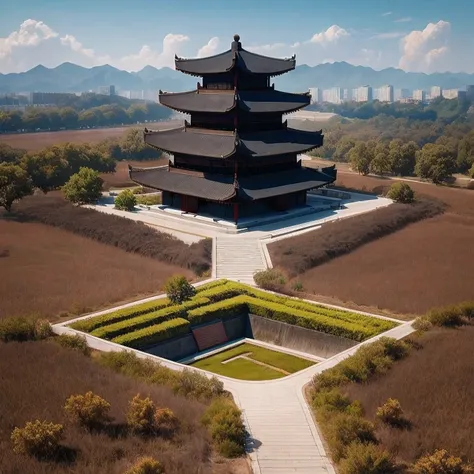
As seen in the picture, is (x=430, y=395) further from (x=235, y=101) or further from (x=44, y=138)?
(x=44, y=138)

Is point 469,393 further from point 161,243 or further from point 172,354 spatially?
point 161,243

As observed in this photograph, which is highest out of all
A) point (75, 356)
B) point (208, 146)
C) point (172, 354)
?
point (208, 146)

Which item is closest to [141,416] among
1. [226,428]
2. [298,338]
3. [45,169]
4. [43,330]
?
[226,428]

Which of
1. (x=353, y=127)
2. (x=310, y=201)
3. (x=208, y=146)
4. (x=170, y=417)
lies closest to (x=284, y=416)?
(x=170, y=417)

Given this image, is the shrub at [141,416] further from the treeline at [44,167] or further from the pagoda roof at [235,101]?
the treeline at [44,167]

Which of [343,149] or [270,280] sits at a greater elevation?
[343,149]

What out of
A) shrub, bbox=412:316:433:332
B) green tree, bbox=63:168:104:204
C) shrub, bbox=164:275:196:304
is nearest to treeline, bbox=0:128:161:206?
green tree, bbox=63:168:104:204
